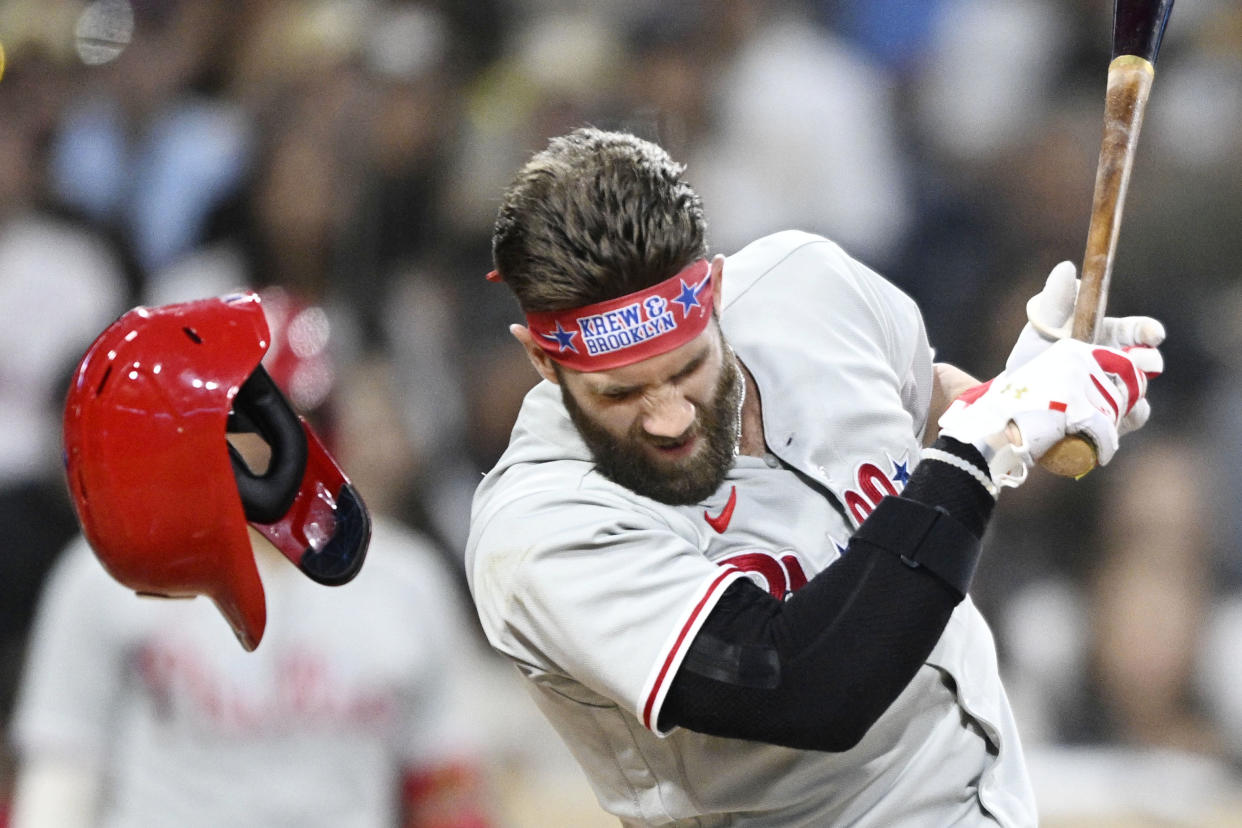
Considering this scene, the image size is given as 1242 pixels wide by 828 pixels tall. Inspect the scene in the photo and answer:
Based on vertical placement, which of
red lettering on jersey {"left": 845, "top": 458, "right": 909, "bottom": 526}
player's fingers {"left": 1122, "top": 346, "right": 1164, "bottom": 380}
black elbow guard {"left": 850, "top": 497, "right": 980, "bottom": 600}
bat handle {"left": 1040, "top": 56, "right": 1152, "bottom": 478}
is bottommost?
red lettering on jersey {"left": 845, "top": 458, "right": 909, "bottom": 526}

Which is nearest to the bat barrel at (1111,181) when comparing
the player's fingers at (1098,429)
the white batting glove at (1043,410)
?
the white batting glove at (1043,410)

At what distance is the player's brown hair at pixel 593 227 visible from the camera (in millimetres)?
1833

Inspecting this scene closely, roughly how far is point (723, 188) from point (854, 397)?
8.86 feet

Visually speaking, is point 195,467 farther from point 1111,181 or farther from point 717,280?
point 1111,181

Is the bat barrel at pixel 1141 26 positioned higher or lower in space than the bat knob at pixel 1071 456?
higher

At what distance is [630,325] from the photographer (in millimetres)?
1826

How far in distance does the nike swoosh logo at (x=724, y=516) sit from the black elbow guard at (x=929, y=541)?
0.27 meters

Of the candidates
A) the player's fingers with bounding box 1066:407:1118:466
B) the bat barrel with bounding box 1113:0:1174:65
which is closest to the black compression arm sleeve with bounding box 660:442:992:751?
the player's fingers with bounding box 1066:407:1118:466

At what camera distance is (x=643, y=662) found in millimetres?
1699

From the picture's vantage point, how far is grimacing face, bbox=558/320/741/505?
184 cm

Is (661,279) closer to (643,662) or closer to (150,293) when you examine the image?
(643,662)

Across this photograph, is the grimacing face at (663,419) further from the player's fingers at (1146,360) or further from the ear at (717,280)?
the player's fingers at (1146,360)

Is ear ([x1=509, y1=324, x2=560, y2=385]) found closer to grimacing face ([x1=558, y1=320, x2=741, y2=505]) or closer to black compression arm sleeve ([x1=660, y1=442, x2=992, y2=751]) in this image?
grimacing face ([x1=558, y1=320, x2=741, y2=505])

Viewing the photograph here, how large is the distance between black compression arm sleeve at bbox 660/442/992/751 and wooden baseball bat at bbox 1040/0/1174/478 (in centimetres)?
34
